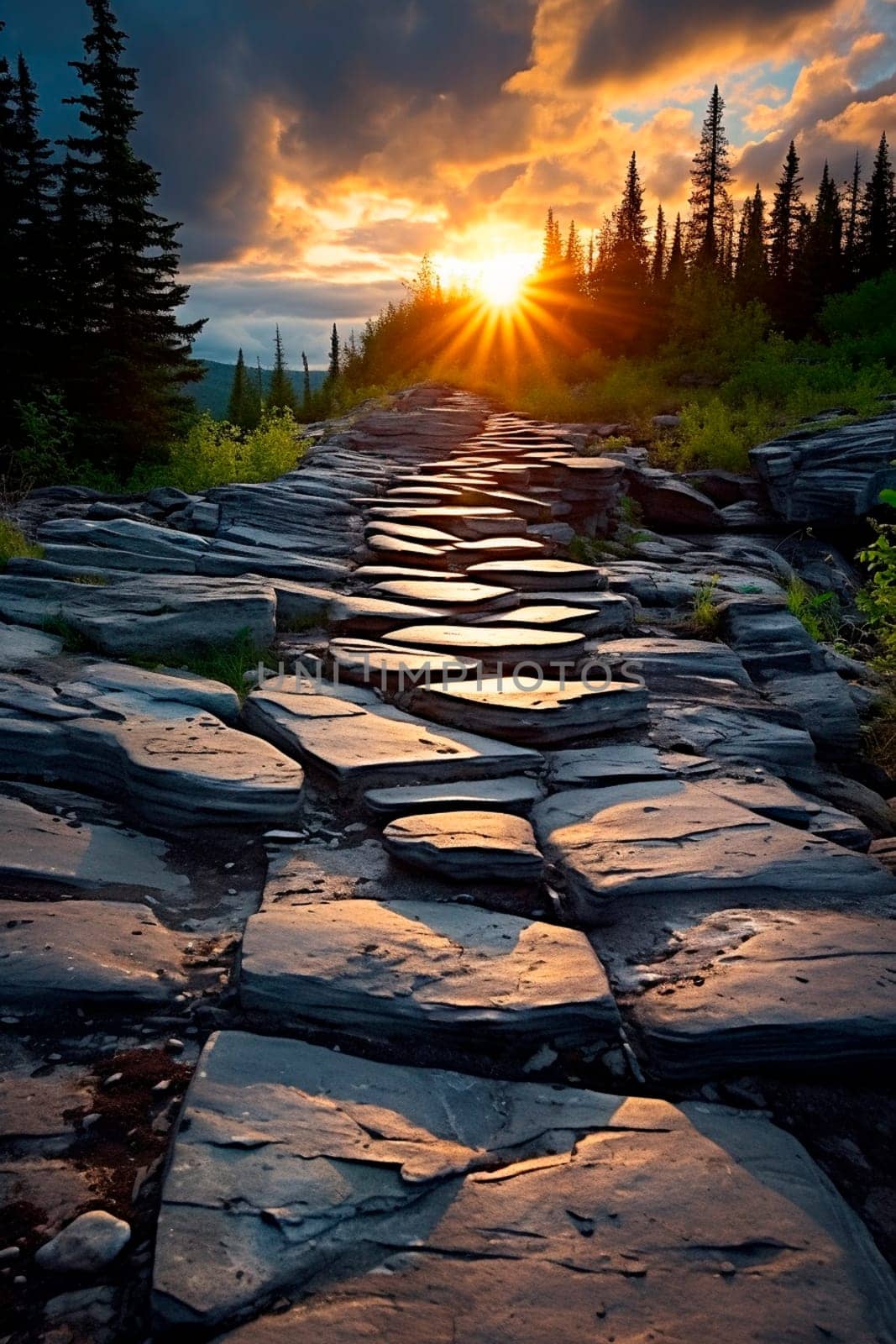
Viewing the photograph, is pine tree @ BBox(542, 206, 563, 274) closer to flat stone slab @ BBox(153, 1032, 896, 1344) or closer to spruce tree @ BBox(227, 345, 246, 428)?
spruce tree @ BBox(227, 345, 246, 428)

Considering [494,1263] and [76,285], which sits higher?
[76,285]

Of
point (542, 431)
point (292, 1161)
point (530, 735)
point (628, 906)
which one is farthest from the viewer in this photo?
point (542, 431)

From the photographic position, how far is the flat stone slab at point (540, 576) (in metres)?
5.81

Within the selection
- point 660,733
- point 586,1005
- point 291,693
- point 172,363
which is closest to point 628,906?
point 586,1005

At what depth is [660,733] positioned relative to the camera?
3.86m

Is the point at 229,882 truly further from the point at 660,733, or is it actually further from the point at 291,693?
the point at 660,733

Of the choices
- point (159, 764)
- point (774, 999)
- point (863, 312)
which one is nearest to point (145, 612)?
point (159, 764)

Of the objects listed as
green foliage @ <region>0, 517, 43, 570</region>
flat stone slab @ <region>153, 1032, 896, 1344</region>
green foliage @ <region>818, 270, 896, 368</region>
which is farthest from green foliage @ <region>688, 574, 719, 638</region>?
green foliage @ <region>818, 270, 896, 368</region>

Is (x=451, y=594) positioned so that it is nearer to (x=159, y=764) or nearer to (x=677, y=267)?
(x=159, y=764)

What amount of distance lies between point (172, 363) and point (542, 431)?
8.41 meters

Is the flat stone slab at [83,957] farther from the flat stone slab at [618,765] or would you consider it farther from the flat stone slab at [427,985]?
the flat stone slab at [618,765]

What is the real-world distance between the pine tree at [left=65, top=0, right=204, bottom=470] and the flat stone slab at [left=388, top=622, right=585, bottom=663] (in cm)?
1249

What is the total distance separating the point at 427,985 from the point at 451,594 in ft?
11.6

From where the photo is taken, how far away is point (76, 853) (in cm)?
254
